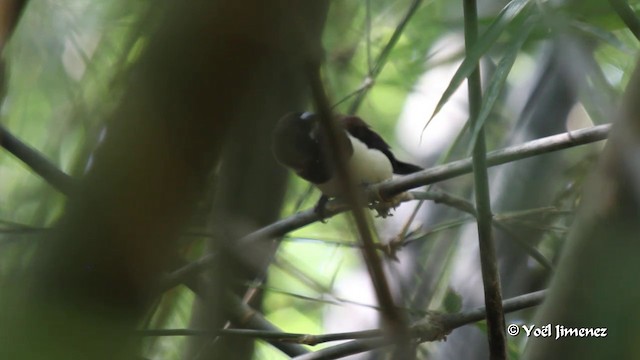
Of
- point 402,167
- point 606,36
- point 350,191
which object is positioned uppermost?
point 402,167

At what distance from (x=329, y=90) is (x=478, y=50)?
362 millimetres

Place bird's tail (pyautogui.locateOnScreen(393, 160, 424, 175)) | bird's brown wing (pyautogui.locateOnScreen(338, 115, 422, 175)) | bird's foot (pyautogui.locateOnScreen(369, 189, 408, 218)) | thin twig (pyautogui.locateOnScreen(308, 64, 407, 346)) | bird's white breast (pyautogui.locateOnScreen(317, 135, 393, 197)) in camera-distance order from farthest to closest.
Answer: bird's tail (pyautogui.locateOnScreen(393, 160, 424, 175)) → bird's brown wing (pyautogui.locateOnScreen(338, 115, 422, 175)) → bird's white breast (pyautogui.locateOnScreen(317, 135, 393, 197)) → bird's foot (pyautogui.locateOnScreen(369, 189, 408, 218)) → thin twig (pyautogui.locateOnScreen(308, 64, 407, 346))

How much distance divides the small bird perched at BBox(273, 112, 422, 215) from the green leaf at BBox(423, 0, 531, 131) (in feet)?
2.55

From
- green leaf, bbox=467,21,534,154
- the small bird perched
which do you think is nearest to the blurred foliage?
green leaf, bbox=467,21,534,154

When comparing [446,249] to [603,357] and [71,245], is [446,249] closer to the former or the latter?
[603,357]

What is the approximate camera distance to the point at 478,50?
984 millimetres

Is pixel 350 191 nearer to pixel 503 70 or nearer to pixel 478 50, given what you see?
pixel 478 50

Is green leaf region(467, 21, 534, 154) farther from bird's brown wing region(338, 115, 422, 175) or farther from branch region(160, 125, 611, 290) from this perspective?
bird's brown wing region(338, 115, 422, 175)

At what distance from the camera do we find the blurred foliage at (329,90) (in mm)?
890

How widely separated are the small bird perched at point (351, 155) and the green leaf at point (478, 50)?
776 millimetres

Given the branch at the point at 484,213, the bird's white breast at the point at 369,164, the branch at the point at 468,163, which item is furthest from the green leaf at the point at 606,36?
the bird's white breast at the point at 369,164

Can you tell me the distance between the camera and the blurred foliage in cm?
89

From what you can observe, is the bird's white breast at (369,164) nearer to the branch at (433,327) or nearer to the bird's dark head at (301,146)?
the bird's dark head at (301,146)

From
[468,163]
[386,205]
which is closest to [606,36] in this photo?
[468,163]
